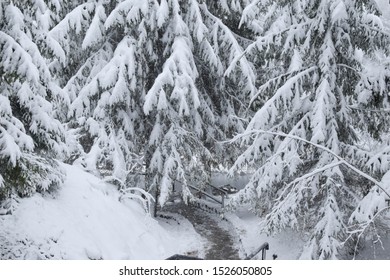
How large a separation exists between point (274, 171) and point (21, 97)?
20.5 ft

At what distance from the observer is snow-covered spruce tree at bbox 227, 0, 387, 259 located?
8.90 m

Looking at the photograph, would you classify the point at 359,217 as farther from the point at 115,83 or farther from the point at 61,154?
the point at 115,83

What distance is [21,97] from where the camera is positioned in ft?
19.8

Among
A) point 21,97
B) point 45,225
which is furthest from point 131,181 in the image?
point 21,97

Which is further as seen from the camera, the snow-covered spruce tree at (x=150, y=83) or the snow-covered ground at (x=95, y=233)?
the snow-covered spruce tree at (x=150, y=83)

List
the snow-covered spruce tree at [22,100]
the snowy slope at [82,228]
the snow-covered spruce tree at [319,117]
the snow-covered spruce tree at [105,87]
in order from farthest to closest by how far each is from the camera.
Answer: the snow-covered spruce tree at [105,87]
the snow-covered spruce tree at [319,117]
the snowy slope at [82,228]
the snow-covered spruce tree at [22,100]

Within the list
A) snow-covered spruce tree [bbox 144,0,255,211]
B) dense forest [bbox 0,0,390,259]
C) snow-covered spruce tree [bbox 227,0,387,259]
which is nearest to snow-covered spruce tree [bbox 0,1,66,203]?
dense forest [bbox 0,0,390,259]

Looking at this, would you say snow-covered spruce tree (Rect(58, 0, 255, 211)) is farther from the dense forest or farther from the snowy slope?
the snowy slope

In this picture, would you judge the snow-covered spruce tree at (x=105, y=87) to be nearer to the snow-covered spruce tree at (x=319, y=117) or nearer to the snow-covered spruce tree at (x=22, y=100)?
the snow-covered spruce tree at (x=319, y=117)

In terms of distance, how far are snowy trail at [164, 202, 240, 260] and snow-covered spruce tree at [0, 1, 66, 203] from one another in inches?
268

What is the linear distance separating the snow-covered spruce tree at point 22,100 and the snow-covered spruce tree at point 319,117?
4.47 metres

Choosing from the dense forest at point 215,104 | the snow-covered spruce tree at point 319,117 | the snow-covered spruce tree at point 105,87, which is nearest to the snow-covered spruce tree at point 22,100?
the dense forest at point 215,104

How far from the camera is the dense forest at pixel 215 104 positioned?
636 centimetres

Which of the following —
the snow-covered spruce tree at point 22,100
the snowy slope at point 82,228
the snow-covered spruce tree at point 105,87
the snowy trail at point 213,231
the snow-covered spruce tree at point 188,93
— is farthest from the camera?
the snow-covered spruce tree at point 188,93
